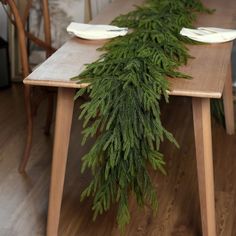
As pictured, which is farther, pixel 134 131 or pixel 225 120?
pixel 225 120

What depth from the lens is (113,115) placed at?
1.50 metres

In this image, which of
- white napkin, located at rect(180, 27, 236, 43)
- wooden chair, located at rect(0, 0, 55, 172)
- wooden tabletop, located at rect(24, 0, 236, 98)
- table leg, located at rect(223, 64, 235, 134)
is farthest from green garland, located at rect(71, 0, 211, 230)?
table leg, located at rect(223, 64, 235, 134)

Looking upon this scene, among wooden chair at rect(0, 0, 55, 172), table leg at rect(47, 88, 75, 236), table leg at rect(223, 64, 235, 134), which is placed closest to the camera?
table leg at rect(47, 88, 75, 236)

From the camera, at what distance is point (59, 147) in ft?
5.57

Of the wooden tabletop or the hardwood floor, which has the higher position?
the wooden tabletop

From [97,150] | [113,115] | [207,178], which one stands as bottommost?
[207,178]

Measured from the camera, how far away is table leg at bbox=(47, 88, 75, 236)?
1.65 metres

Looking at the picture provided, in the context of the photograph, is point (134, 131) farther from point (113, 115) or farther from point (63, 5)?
point (63, 5)

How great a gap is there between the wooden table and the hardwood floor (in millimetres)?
183

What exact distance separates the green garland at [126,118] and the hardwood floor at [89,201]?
32 cm

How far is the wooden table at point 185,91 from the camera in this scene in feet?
4.99

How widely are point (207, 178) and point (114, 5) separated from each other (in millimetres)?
1166

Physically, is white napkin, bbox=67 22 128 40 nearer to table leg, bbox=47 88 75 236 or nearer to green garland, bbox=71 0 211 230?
green garland, bbox=71 0 211 230

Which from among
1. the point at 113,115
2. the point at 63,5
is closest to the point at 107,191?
the point at 113,115
